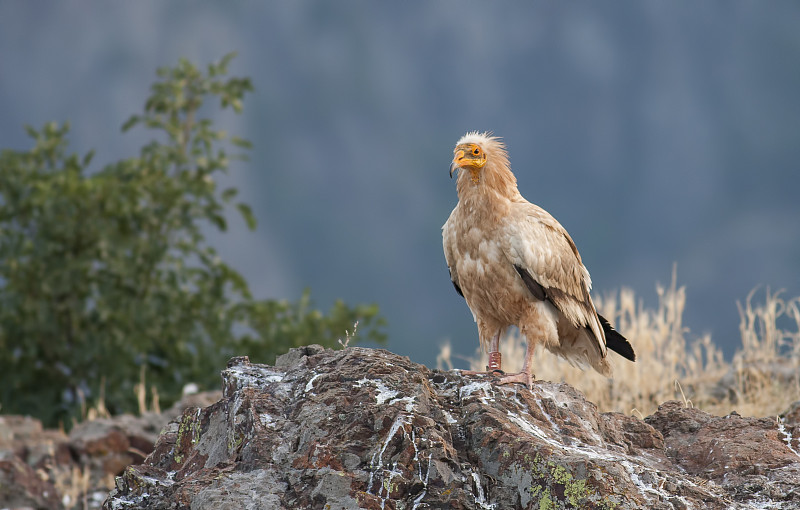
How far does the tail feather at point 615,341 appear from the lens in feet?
18.5

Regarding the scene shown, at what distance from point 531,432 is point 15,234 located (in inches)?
437

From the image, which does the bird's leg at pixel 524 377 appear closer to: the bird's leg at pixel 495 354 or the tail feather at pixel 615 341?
the bird's leg at pixel 495 354

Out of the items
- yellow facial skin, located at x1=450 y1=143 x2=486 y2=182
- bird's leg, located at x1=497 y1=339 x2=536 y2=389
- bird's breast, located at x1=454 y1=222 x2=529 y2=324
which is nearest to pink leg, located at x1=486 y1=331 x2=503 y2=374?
bird's breast, located at x1=454 y1=222 x2=529 y2=324

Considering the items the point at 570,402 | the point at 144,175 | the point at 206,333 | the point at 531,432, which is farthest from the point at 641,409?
the point at 144,175

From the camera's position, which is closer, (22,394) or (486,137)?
(486,137)

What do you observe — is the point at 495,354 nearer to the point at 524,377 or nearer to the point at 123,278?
the point at 524,377

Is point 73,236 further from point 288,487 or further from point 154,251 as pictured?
point 288,487

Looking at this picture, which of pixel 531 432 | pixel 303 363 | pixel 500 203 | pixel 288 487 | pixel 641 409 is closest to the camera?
pixel 288 487

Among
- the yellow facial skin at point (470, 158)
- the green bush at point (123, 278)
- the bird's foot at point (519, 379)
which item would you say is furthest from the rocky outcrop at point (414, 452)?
the green bush at point (123, 278)

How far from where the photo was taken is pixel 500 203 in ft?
16.8

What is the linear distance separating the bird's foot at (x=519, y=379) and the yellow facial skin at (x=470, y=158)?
1.33 m

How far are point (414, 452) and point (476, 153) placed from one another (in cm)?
235

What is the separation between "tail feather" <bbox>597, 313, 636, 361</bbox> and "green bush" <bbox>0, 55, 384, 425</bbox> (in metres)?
7.34

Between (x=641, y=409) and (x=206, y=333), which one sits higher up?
(x=206, y=333)
